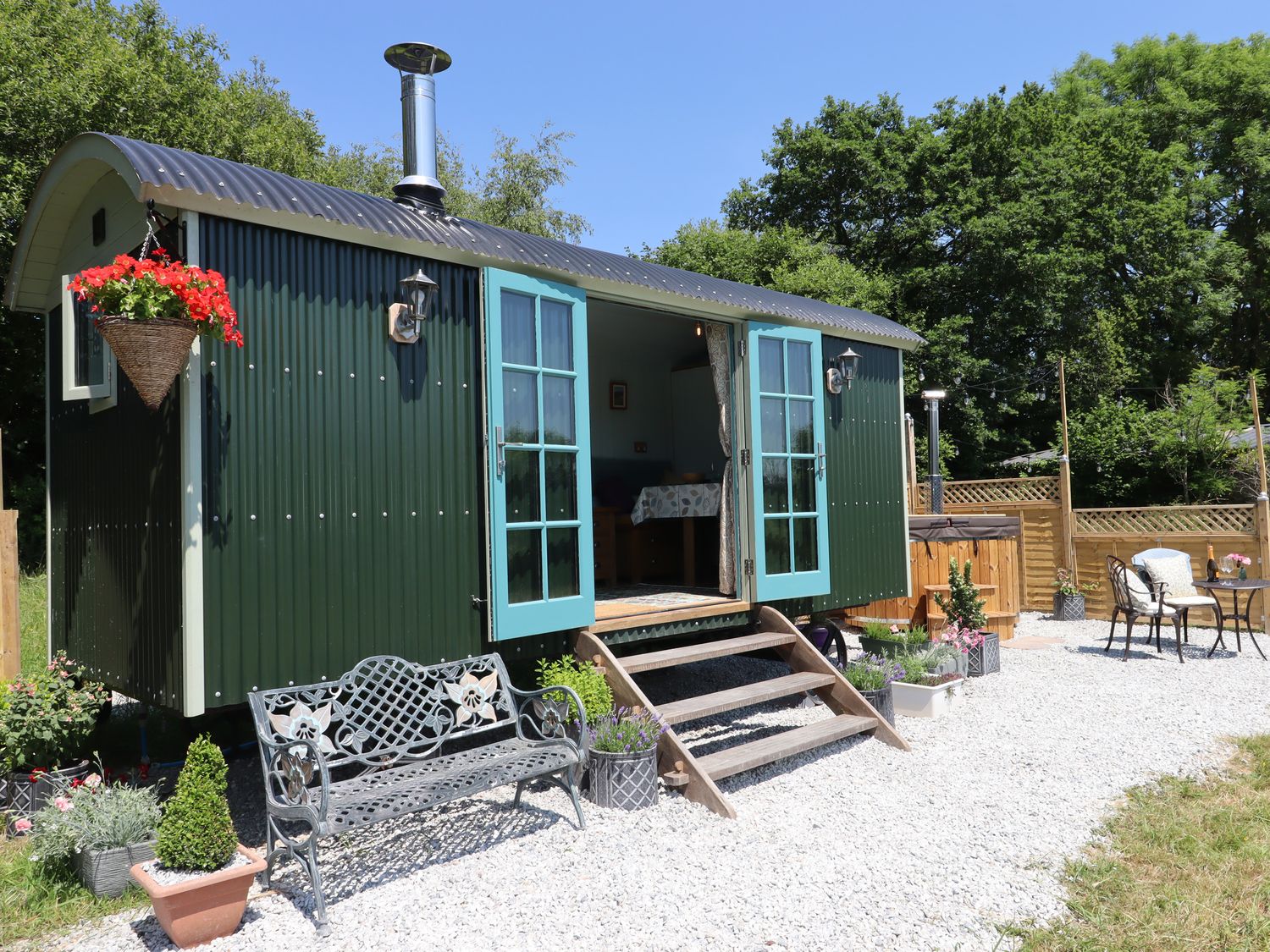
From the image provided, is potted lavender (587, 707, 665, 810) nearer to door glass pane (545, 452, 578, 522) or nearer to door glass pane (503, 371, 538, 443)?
door glass pane (545, 452, 578, 522)

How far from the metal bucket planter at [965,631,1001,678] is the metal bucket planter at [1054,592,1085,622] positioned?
4113 mm

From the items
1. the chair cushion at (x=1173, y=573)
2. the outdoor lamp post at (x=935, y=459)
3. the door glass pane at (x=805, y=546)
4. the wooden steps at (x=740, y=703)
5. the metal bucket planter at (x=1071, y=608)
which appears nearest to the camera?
the wooden steps at (x=740, y=703)

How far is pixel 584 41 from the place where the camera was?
994 centimetres

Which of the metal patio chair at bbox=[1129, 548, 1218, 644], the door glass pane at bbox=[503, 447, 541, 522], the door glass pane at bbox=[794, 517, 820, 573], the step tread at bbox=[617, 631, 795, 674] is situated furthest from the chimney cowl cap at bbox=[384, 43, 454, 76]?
the metal patio chair at bbox=[1129, 548, 1218, 644]

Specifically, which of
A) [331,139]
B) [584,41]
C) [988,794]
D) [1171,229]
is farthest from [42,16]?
[1171,229]

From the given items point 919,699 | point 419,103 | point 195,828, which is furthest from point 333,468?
point 919,699

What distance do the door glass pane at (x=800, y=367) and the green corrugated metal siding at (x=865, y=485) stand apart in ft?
1.15

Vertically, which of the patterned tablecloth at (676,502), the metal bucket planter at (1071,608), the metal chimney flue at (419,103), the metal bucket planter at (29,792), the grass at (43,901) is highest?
the metal chimney flue at (419,103)

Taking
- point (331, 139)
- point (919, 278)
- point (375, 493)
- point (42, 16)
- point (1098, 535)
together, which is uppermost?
point (331, 139)

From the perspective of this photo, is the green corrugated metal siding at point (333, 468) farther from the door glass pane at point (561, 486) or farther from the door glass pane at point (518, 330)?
the door glass pane at point (561, 486)

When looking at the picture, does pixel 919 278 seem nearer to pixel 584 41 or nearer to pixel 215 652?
pixel 584 41

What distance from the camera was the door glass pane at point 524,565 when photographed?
4.50 m

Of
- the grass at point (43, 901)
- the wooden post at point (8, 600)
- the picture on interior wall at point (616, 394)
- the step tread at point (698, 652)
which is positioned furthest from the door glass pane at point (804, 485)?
the wooden post at point (8, 600)

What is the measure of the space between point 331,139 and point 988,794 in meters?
20.2
